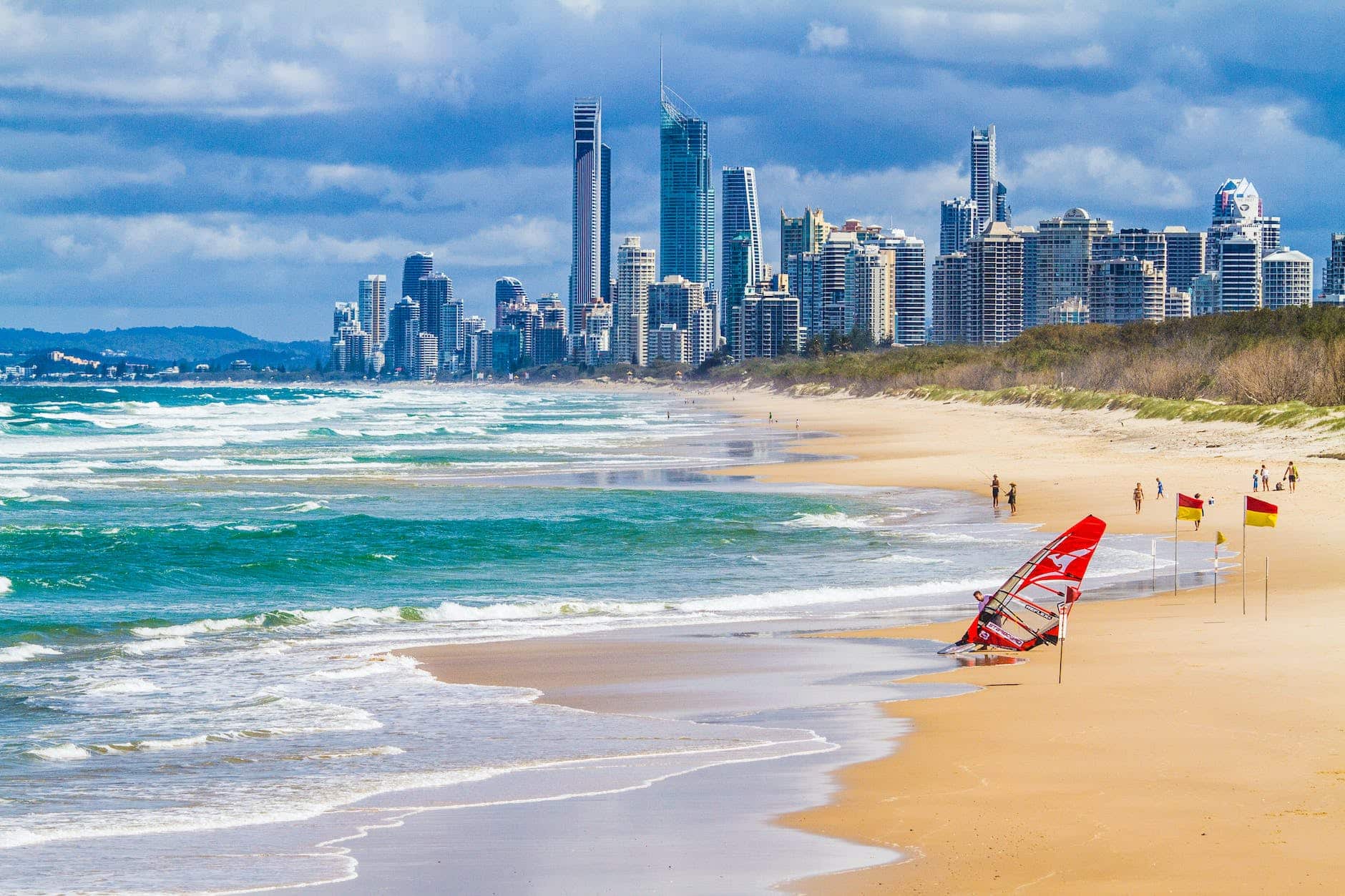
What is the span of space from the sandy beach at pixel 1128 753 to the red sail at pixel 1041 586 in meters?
0.47

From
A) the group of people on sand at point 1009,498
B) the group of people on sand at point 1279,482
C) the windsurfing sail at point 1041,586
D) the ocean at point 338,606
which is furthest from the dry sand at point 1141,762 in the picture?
the group of people on sand at point 1009,498

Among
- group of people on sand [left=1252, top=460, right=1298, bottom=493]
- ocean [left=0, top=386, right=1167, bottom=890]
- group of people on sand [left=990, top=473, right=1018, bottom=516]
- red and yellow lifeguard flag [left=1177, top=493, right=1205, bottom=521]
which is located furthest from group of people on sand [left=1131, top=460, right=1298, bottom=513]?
red and yellow lifeguard flag [left=1177, top=493, right=1205, bottom=521]

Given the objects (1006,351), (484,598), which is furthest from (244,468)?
(1006,351)

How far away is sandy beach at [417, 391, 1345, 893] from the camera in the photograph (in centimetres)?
953

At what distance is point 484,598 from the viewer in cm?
2477

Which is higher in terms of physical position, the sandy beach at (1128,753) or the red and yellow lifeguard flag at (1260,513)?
the red and yellow lifeguard flag at (1260,513)

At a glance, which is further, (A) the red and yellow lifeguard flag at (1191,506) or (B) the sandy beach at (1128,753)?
(A) the red and yellow lifeguard flag at (1191,506)

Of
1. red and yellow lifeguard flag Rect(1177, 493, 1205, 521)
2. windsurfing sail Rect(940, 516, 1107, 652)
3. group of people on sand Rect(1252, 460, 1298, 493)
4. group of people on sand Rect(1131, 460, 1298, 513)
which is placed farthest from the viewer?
group of people on sand Rect(1252, 460, 1298, 493)

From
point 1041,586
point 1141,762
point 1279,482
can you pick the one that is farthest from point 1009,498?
point 1141,762

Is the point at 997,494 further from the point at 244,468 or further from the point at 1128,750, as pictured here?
the point at 244,468

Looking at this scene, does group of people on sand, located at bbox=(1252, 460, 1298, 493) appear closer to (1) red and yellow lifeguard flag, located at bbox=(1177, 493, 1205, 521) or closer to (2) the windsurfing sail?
(1) red and yellow lifeguard flag, located at bbox=(1177, 493, 1205, 521)

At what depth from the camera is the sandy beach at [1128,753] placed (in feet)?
31.3

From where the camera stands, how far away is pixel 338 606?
24.0m

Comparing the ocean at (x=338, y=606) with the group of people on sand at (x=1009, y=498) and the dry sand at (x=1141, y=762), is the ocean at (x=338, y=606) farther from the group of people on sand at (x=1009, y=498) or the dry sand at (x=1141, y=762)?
Answer: the dry sand at (x=1141, y=762)
